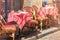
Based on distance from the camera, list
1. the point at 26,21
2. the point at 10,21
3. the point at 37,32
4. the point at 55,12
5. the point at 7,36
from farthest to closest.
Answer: the point at 55,12 < the point at 37,32 < the point at 26,21 < the point at 10,21 < the point at 7,36

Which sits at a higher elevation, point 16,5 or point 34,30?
point 16,5

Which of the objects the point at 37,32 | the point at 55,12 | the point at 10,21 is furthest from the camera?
the point at 55,12

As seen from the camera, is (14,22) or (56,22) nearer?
(14,22)

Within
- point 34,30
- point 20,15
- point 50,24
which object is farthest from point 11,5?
point 50,24

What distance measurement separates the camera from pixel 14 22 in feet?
26.2

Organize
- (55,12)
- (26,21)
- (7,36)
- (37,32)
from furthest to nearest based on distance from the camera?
(55,12) < (37,32) < (26,21) < (7,36)

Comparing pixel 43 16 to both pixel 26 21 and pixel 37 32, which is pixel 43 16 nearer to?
pixel 37 32

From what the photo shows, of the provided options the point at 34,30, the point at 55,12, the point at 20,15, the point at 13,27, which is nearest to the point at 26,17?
the point at 20,15

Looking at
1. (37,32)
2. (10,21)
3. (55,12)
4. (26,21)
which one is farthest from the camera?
(55,12)

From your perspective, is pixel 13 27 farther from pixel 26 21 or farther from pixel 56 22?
pixel 56 22

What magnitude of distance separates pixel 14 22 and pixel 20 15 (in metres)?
0.38

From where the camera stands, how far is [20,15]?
8156 mm

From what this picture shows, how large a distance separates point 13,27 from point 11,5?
3257 mm

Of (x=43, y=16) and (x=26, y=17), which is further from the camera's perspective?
(x=43, y=16)
